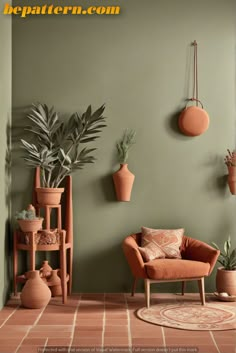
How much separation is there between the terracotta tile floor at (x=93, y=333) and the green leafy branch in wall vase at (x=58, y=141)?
1.35 metres

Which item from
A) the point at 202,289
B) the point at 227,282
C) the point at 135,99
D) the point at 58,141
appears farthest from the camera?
the point at 135,99

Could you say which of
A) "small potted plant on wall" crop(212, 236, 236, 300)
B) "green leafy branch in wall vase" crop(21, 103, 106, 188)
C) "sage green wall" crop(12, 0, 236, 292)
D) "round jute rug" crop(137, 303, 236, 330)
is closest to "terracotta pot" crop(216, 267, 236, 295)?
"small potted plant on wall" crop(212, 236, 236, 300)

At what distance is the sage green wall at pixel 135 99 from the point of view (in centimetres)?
578

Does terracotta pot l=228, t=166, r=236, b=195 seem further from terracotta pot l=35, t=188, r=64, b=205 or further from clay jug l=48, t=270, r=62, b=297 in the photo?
clay jug l=48, t=270, r=62, b=297

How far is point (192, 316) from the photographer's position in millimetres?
4762

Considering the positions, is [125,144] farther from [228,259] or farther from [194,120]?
[228,259]

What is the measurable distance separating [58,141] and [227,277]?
2247 mm

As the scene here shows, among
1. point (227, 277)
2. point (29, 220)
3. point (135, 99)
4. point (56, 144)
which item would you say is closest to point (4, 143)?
point (56, 144)

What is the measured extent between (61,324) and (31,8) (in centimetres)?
334

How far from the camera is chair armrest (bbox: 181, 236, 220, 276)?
5195mm

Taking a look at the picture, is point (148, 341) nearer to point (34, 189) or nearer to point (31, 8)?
point (34, 189)

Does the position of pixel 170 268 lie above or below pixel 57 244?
below

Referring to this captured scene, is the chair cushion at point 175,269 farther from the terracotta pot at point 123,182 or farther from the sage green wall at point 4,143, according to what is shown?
the sage green wall at point 4,143

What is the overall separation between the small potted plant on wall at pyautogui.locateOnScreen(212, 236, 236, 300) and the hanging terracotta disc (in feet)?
4.09
